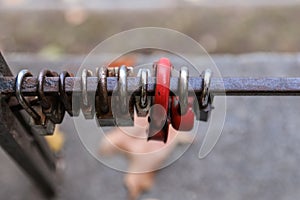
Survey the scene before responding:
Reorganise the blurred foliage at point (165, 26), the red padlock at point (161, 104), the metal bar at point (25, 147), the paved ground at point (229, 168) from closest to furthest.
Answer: the red padlock at point (161, 104) < the metal bar at point (25, 147) < the paved ground at point (229, 168) < the blurred foliage at point (165, 26)

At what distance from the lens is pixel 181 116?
1.00m

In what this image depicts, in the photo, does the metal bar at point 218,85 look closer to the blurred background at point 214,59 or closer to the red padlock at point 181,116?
the red padlock at point 181,116

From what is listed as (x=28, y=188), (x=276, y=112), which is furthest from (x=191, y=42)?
(x=28, y=188)

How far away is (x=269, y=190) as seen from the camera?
4.89 feet

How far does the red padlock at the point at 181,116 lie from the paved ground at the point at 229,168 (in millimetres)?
514

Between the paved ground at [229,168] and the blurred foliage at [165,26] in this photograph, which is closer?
the paved ground at [229,168]

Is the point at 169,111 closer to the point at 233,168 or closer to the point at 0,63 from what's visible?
the point at 0,63

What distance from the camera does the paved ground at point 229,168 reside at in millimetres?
1501

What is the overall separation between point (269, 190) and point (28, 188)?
2.18 feet

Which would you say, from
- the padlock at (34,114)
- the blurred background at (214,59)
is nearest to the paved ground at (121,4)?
the blurred background at (214,59)

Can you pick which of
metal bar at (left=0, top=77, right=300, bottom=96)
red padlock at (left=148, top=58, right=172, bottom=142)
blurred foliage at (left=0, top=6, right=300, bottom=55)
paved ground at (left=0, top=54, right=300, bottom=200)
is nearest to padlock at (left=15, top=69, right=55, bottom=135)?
metal bar at (left=0, top=77, right=300, bottom=96)

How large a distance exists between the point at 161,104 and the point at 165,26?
1.10m

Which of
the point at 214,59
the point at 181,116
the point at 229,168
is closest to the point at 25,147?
the point at 181,116

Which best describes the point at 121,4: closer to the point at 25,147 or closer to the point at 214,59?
the point at 214,59
